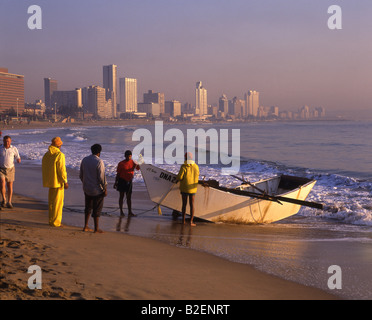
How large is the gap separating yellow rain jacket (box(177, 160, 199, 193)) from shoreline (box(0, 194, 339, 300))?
1.94 metres

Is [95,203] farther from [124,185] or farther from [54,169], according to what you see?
[124,185]

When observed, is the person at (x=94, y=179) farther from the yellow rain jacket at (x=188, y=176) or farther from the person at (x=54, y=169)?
the yellow rain jacket at (x=188, y=176)

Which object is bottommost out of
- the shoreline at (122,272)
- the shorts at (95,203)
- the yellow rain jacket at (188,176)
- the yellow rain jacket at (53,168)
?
the shoreline at (122,272)

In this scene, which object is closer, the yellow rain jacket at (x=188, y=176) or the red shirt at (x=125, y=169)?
the yellow rain jacket at (x=188, y=176)

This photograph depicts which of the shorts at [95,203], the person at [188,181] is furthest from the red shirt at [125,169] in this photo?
the shorts at [95,203]

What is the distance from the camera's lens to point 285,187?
43.1 ft

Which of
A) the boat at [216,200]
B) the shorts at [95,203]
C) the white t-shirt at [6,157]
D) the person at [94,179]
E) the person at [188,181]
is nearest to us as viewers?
the person at [94,179]

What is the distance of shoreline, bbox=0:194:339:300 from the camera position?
4.90 meters

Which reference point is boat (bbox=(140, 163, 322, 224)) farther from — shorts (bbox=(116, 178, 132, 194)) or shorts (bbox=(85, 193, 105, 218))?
shorts (bbox=(85, 193, 105, 218))

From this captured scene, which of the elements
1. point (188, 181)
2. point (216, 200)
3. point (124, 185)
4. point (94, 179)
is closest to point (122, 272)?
point (94, 179)

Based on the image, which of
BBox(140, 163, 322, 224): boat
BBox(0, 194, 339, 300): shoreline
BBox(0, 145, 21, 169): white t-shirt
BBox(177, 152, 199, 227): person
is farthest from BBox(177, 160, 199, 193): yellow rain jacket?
BBox(0, 145, 21, 169): white t-shirt

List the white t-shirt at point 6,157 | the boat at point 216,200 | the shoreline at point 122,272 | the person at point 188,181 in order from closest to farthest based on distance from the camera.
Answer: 1. the shoreline at point 122,272
2. the person at point 188,181
3. the white t-shirt at point 6,157
4. the boat at point 216,200

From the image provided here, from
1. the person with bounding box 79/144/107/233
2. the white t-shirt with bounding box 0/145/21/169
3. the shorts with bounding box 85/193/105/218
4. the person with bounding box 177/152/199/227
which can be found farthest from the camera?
the white t-shirt with bounding box 0/145/21/169

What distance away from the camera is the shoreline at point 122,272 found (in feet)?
16.1
